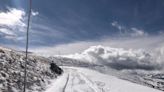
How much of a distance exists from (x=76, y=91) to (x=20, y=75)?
9.95 metres

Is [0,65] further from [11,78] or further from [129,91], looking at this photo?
[129,91]

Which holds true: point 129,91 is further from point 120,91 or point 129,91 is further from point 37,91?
point 37,91

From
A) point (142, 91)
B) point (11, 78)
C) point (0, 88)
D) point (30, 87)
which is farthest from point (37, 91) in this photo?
point (142, 91)

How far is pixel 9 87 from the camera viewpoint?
29.6 m

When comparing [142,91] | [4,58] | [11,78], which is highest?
[4,58]

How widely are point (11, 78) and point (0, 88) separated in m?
6.45

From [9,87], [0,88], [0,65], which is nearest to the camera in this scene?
[0,88]

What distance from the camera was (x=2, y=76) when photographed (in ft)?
106

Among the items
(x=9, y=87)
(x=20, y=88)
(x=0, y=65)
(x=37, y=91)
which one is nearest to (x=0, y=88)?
(x=9, y=87)

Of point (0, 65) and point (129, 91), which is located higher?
point (0, 65)

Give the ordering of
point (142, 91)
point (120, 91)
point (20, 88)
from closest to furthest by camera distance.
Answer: point (20, 88) < point (120, 91) < point (142, 91)

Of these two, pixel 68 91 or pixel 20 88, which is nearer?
pixel 20 88

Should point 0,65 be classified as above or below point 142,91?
above

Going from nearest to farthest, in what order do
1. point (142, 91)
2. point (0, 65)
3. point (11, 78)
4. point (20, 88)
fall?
point (20, 88)
point (11, 78)
point (0, 65)
point (142, 91)
